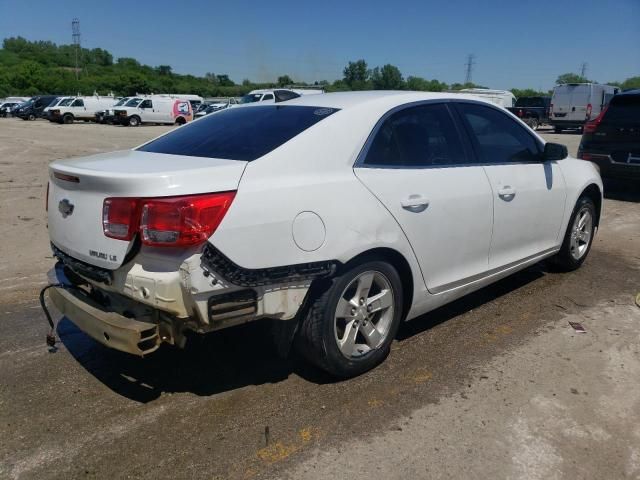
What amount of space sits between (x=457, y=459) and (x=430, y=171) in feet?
5.75

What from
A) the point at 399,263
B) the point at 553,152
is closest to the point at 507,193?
the point at 553,152

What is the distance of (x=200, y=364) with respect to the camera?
354cm

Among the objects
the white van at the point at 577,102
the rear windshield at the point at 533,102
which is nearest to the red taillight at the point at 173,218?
the white van at the point at 577,102

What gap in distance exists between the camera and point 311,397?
10.4 feet

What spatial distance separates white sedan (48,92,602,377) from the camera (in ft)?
8.55

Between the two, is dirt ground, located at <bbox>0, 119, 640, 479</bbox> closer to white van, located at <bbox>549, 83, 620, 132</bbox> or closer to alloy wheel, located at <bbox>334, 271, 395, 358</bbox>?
alloy wheel, located at <bbox>334, 271, 395, 358</bbox>

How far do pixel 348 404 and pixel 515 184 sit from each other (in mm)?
2170

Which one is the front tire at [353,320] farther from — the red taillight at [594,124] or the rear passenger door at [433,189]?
the red taillight at [594,124]

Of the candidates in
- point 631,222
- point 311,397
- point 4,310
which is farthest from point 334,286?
point 631,222

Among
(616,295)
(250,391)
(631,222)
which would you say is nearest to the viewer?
(250,391)

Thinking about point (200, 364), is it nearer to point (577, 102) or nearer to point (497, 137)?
point (497, 137)

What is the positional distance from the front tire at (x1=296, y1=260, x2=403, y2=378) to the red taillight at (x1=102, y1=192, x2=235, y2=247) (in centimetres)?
79

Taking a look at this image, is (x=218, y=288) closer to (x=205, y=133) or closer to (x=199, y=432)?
(x=199, y=432)

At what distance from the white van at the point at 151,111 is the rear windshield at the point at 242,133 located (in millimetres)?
34485
